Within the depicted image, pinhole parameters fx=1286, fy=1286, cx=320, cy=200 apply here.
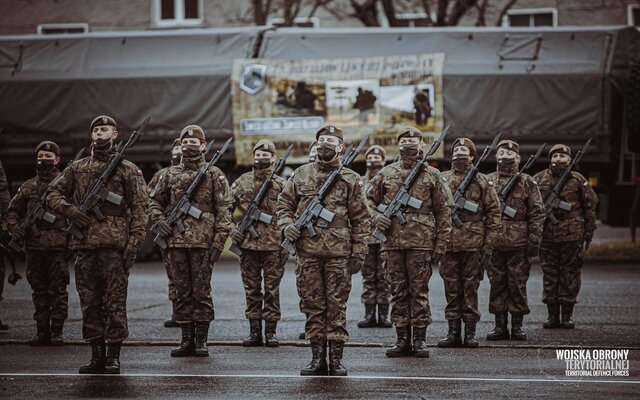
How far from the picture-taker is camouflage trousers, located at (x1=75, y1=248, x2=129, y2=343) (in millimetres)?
10672

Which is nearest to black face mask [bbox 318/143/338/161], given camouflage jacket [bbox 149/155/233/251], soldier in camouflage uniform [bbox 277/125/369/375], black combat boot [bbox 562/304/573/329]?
soldier in camouflage uniform [bbox 277/125/369/375]

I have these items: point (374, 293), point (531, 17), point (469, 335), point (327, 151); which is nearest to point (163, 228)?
point (327, 151)

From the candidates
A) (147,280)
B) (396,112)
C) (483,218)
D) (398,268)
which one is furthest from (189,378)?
(396,112)

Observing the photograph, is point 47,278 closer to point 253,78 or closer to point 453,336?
point 453,336

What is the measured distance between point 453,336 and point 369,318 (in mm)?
2102

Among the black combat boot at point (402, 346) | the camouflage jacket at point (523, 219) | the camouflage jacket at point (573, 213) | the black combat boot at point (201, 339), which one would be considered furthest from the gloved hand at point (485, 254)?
the black combat boot at point (201, 339)

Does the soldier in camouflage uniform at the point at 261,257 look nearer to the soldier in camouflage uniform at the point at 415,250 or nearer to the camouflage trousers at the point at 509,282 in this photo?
the soldier in camouflage uniform at the point at 415,250

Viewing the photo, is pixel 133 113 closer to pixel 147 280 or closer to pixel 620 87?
pixel 147 280

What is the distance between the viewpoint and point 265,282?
1311 centimetres

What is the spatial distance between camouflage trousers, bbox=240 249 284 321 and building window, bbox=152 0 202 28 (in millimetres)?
22413

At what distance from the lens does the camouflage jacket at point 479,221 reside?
12.6m

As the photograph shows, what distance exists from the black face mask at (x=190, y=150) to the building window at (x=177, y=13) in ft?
75.6

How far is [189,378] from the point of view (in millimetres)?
10398

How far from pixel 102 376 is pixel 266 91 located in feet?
41.8
